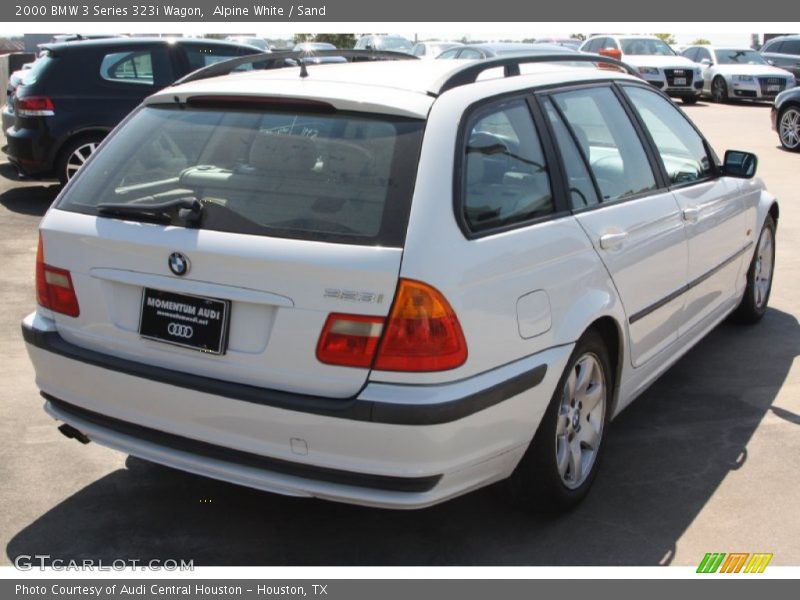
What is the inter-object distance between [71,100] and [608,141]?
7086 millimetres

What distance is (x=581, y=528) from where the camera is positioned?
12.6ft

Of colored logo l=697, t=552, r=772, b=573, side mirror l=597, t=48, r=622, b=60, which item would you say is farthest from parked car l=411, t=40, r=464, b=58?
colored logo l=697, t=552, r=772, b=573

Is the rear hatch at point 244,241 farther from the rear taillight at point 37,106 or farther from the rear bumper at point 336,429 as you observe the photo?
the rear taillight at point 37,106

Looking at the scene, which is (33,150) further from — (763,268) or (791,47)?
(791,47)

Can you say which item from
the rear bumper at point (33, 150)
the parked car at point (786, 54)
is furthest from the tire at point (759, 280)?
the parked car at point (786, 54)

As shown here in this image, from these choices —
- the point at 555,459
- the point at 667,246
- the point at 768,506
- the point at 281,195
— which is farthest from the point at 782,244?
the point at 281,195

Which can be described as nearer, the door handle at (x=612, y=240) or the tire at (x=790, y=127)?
the door handle at (x=612, y=240)

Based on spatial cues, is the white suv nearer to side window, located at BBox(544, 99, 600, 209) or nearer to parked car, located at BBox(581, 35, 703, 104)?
side window, located at BBox(544, 99, 600, 209)

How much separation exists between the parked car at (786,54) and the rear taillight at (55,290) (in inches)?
1016

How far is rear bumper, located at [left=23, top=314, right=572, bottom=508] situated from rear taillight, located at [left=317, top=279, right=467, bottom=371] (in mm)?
88

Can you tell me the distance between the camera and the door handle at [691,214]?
4809mm

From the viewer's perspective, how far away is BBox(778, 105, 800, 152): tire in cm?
1537

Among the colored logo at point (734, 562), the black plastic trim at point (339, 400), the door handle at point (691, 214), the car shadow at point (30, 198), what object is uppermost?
the door handle at point (691, 214)

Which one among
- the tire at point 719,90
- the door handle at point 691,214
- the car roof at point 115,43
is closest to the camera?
the door handle at point 691,214
